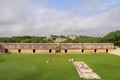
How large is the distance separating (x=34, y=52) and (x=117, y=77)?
64.3 feet

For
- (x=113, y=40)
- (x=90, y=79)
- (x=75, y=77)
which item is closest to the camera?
(x=90, y=79)

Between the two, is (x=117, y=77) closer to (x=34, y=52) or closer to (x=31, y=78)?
(x=31, y=78)

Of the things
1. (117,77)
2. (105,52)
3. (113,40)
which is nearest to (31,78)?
→ (117,77)

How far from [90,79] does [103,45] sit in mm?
20642

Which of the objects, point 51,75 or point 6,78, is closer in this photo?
point 6,78

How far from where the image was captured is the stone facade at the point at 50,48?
31.9 metres

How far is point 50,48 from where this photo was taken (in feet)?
105

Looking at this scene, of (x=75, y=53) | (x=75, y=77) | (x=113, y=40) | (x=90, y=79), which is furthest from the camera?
(x=113, y=40)

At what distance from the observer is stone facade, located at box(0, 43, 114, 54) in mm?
31875

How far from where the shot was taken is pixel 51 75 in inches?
581

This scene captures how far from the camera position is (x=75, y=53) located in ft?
104

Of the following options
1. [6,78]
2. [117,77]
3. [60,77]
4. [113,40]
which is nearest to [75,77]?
[60,77]

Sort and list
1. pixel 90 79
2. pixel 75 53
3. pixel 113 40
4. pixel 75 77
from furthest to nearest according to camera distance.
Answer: pixel 113 40 → pixel 75 53 → pixel 75 77 → pixel 90 79

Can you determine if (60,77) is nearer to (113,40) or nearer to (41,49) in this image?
(41,49)
